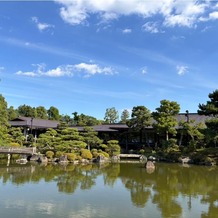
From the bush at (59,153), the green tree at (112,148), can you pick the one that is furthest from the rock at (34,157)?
the green tree at (112,148)

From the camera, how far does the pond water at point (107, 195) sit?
10438 mm

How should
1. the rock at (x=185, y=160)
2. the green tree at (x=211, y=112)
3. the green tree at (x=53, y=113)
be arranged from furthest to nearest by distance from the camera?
1. the green tree at (x=53, y=113)
2. the rock at (x=185, y=160)
3. the green tree at (x=211, y=112)

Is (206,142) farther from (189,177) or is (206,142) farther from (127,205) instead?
(127,205)

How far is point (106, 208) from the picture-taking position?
11.0m

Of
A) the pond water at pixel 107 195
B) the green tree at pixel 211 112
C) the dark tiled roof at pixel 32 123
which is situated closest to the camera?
the pond water at pixel 107 195

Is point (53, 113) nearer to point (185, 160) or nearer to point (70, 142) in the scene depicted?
point (70, 142)

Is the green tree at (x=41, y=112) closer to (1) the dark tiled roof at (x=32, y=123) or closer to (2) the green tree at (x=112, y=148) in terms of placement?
(1) the dark tiled roof at (x=32, y=123)

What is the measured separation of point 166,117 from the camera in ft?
108

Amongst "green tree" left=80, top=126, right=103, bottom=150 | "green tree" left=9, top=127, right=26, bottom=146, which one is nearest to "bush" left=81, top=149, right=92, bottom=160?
"green tree" left=80, top=126, right=103, bottom=150

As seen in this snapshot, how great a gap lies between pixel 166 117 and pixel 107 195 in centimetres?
2052

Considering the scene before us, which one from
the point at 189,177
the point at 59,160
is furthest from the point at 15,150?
the point at 189,177

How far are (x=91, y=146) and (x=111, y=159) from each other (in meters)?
3.60

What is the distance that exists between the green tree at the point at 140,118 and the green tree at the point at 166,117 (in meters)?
2.46

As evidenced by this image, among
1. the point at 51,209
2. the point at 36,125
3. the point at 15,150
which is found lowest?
the point at 51,209
